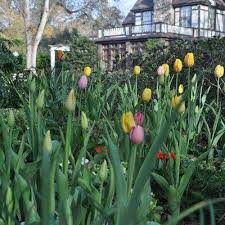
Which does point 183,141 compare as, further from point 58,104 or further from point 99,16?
point 99,16

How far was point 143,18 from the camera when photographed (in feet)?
120

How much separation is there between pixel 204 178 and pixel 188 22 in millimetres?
31867

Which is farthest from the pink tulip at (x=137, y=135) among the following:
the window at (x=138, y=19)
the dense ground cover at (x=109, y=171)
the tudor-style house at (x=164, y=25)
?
the window at (x=138, y=19)

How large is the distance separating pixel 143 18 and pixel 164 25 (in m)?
8.28

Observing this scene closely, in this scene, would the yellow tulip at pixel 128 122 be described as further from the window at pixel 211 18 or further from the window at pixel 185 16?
the window at pixel 211 18

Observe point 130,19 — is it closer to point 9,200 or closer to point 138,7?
point 138,7

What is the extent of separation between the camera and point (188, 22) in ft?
110

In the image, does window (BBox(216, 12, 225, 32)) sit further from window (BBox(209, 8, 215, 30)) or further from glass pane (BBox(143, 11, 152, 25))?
glass pane (BBox(143, 11, 152, 25))

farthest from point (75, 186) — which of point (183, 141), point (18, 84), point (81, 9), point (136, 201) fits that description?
point (81, 9)

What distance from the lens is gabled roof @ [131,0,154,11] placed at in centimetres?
3580

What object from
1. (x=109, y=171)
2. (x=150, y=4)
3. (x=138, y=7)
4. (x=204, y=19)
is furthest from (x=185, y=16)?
(x=109, y=171)

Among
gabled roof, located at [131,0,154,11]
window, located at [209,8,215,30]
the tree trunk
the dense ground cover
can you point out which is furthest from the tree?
the dense ground cover

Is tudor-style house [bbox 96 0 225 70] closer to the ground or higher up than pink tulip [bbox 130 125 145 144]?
higher up

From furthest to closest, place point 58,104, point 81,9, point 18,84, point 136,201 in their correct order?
point 81,9, point 18,84, point 58,104, point 136,201
